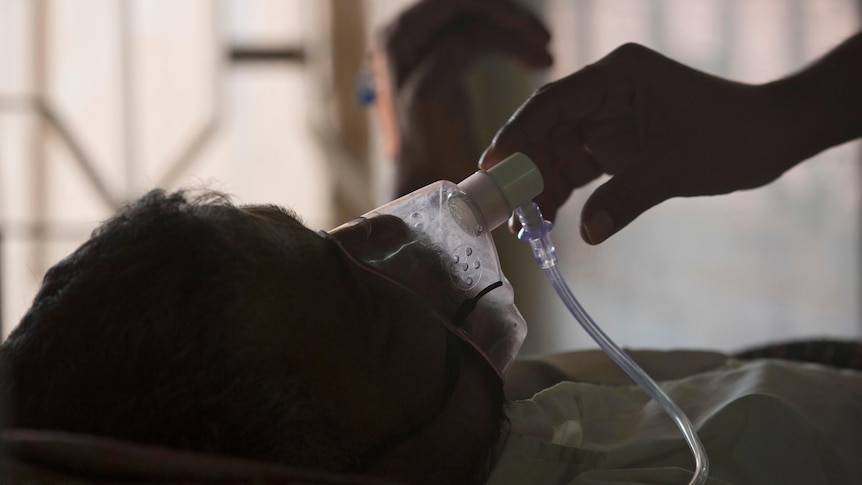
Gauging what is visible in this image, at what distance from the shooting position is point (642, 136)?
42.5 inches

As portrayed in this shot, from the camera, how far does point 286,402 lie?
0.77m

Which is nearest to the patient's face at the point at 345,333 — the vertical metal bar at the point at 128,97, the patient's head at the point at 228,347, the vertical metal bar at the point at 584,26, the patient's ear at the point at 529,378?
the patient's head at the point at 228,347

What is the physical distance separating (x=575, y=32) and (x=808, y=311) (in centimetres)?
90

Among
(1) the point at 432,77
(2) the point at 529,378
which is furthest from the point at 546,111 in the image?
(1) the point at 432,77

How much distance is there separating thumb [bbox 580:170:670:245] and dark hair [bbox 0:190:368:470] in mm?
369

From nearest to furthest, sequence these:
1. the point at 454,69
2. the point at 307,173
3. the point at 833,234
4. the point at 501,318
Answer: the point at 501,318, the point at 454,69, the point at 833,234, the point at 307,173

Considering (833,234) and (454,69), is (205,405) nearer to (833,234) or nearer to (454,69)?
(454,69)

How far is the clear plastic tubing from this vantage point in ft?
3.00

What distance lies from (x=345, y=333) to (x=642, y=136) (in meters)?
0.48

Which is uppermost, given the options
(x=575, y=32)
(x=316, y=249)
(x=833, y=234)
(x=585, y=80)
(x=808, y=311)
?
(x=575, y=32)

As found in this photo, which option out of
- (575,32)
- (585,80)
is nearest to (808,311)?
(575,32)

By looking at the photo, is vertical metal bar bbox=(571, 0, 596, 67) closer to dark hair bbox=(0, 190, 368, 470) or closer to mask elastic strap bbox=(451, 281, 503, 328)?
mask elastic strap bbox=(451, 281, 503, 328)

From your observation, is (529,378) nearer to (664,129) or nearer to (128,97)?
(664,129)

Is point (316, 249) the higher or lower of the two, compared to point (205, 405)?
higher
